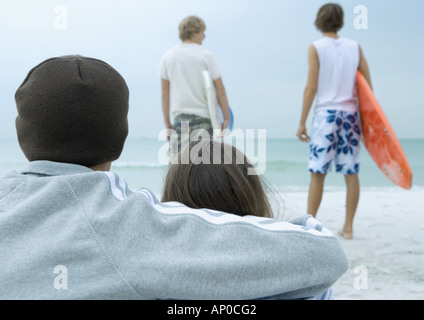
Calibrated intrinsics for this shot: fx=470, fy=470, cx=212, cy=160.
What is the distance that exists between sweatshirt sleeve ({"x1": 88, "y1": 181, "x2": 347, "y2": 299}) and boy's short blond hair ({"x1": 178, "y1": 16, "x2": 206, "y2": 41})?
2.91m

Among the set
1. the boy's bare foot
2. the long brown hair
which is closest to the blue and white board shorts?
the boy's bare foot

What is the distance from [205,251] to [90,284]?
19 cm

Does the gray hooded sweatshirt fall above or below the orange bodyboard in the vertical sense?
above

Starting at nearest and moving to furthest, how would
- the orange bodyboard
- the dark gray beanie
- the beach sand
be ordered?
the dark gray beanie, the beach sand, the orange bodyboard

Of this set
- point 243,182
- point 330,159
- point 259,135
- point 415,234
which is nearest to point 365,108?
point 330,159

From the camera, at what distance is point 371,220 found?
4332 millimetres

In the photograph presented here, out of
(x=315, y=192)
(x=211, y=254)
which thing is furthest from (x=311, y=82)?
(x=211, y=254)

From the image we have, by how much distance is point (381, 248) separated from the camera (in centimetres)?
331

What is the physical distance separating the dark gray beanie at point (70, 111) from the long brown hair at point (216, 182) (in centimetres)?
20

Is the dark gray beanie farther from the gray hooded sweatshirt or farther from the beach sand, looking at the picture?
the beach sand

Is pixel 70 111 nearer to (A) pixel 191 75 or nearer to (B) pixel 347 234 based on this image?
(A) pixel 191 75

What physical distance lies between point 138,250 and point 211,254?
12 centimetres

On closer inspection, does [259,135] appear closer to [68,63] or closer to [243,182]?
[243,182]

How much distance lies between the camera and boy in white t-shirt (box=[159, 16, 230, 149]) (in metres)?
3.55
